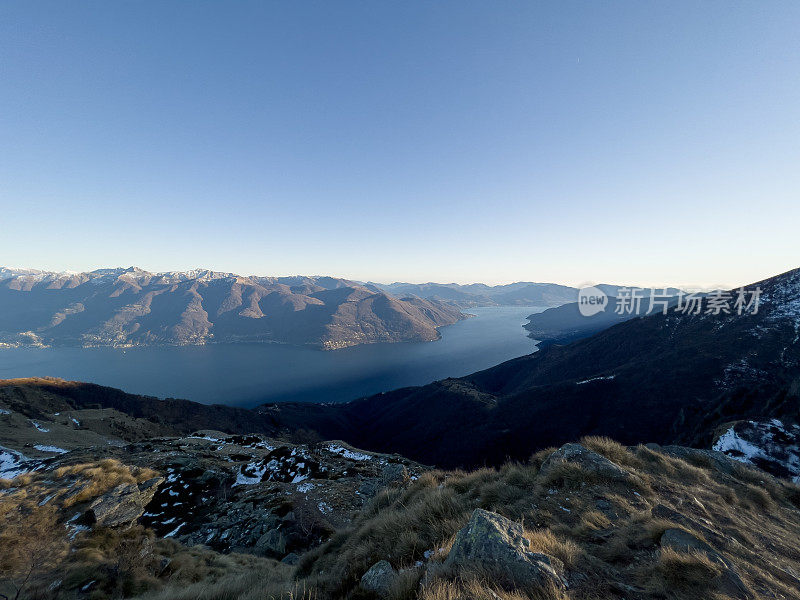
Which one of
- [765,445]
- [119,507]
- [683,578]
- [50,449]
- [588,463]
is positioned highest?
[683,578]

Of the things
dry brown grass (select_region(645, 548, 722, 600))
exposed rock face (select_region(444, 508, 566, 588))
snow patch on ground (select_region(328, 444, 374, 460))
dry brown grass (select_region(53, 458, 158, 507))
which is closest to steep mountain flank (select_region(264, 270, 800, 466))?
snow patch on ground (select_region(328, 444, 374, 460))

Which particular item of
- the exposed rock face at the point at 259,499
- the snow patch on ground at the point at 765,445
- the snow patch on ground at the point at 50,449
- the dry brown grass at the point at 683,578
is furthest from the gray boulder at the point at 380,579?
the snow patch on ground at the point at 50,449

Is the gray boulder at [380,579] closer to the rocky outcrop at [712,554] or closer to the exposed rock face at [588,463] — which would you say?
the rocky outcrop at [712,554]

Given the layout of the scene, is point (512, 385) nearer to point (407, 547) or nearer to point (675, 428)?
point (675, 428)

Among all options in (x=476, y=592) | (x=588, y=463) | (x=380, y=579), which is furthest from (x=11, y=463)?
(x=588, y=463)

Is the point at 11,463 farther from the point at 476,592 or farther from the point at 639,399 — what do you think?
the point at 639,399
